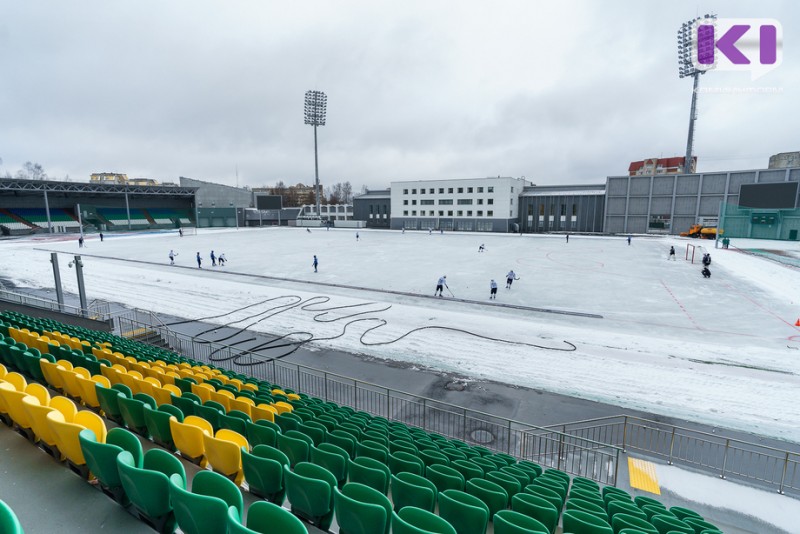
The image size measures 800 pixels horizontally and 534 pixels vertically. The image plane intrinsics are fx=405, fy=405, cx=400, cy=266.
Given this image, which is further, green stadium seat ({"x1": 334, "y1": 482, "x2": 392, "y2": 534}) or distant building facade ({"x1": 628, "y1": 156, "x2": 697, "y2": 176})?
distant building facade ({"x1": 628, "y1": 156, "x2": 697, "y2": 176})

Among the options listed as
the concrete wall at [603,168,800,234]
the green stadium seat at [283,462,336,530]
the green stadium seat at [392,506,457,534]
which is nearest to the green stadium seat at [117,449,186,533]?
the green stadium seat at [283,462,336,530]

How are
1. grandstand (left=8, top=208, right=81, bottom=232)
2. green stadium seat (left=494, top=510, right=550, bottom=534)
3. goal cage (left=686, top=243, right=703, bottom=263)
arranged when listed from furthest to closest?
grandstand (left=8, top=208, right=81, bottom=232)
goal cage (left=686, top=243, right=703, bottom=263)
green stadium seat (left=494, top=510, right=550, bottom=534)

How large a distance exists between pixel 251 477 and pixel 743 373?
53.5 feet

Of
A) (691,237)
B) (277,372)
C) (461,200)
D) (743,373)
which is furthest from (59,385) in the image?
(461,200)

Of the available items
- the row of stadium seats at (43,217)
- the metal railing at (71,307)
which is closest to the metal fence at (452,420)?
the metal railing at (71,307)

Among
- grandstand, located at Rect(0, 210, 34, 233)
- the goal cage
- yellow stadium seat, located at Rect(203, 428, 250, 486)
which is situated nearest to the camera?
yellow stadium seat, located at Rect(203, 428, 250, 486)

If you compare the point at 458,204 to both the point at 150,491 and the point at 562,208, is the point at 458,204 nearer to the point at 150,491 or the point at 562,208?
the point at 562,208

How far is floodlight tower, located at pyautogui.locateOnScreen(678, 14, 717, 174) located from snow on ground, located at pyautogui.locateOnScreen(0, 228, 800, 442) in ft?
142

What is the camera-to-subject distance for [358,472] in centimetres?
486

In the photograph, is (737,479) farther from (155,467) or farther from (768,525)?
(155,467)

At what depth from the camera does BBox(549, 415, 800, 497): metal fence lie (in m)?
8.70

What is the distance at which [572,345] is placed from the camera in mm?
16328

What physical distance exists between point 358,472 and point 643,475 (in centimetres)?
728

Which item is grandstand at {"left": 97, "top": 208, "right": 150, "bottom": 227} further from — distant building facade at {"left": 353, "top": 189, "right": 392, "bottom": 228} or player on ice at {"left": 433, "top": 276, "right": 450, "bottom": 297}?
player on ice at {"left": 433, "top": 276, "right": 450, "bottom": 297}
